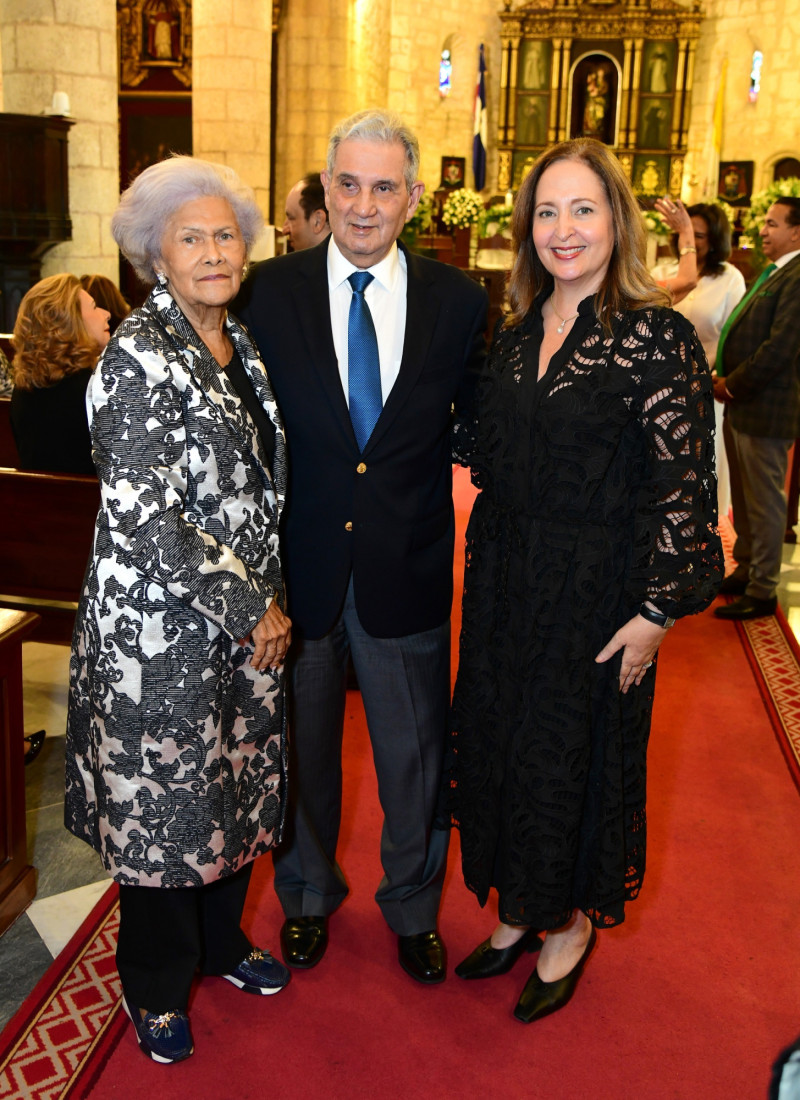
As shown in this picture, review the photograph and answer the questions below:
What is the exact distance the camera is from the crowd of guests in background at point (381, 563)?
1.89m

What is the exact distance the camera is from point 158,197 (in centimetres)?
188

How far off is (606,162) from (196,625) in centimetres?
115

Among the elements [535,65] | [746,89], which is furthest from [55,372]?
[746,89]

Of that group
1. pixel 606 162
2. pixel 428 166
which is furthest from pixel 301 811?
pixel 428 166

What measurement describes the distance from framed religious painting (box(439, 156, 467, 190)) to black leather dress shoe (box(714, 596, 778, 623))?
12.7 metres

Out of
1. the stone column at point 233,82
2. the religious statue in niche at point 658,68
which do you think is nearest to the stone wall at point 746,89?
the religious statue in niche at point 658,68

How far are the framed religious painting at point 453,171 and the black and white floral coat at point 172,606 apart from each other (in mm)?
15102

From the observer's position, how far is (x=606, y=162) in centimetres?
193

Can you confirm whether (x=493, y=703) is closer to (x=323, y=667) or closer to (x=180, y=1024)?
(x=323, y=667)

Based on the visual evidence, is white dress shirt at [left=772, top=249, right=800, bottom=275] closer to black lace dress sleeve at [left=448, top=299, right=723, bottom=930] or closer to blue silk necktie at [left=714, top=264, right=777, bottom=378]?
blue silk necktie at [left=714, top=264, right=777, bottom=378]

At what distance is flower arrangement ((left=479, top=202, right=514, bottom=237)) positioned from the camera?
1078 cm

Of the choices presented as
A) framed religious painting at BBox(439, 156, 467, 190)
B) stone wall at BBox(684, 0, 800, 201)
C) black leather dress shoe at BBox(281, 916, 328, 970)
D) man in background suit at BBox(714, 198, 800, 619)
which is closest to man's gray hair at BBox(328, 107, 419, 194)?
black leather dress shoe at BBox(281, 916, 328, 970)

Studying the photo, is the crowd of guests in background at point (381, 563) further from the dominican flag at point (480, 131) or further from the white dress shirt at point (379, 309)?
the dominican flag at point (480, 131)

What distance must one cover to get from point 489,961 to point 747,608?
9.70 ft
